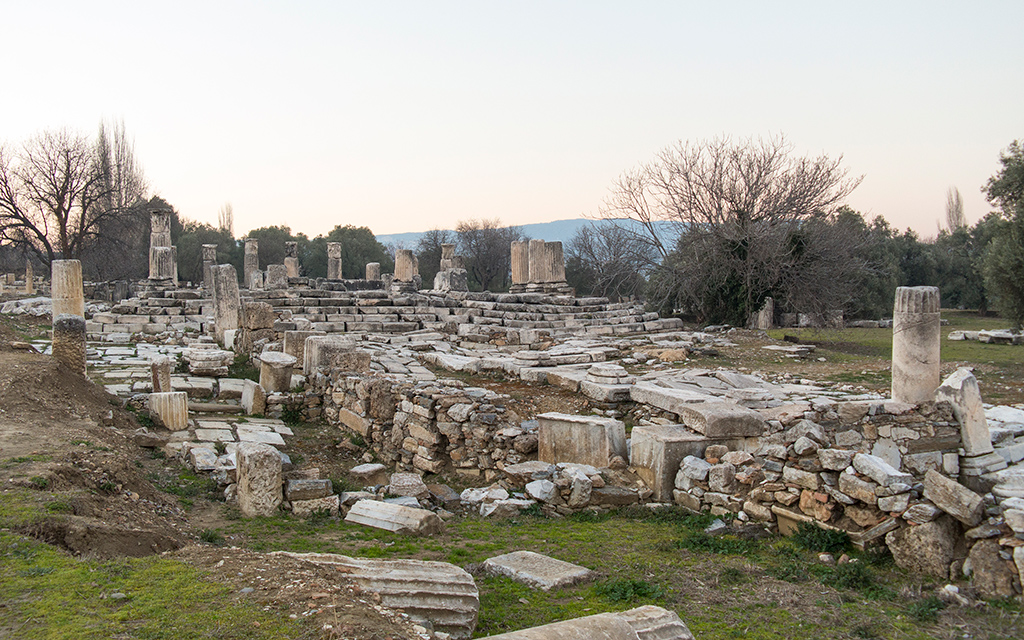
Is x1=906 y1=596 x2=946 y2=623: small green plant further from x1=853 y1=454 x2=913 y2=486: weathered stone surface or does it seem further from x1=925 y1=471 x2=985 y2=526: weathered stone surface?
x1=853 y1=454 x2=913 y2=486: weathered stone surface

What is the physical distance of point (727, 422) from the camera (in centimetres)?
678

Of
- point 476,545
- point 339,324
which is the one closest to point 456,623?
point 476,545

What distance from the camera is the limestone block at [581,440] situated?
716cm

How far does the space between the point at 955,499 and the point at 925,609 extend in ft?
3.26

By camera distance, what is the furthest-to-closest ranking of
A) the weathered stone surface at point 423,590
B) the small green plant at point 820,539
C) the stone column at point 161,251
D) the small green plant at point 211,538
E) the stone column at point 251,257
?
the stone column at point 251,257, the stone column at point 161,251, the small green plant at point 820,539, the small green plant at point 211,538, the weathered stone surface at point 423,590

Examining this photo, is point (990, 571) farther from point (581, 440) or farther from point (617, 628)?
point (581, 440)

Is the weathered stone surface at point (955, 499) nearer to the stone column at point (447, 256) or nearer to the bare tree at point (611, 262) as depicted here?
the bare tree at point (611, 262)

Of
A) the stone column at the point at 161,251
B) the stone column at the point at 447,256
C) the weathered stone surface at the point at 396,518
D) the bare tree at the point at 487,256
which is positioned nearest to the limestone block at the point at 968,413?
the weathered stone surface at the point at 396,518

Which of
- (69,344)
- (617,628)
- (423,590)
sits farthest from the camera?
(69,344)

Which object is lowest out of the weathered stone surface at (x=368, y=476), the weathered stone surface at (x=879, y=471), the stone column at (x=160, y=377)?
the weathered stone surface at (x=368, y=476)

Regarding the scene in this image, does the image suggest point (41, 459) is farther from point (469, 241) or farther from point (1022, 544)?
point (469, 241)

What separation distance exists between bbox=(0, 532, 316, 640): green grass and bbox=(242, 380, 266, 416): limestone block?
628 cm

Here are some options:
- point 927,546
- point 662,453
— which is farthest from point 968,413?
point 662,453

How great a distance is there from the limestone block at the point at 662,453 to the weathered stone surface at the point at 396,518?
217 cm
